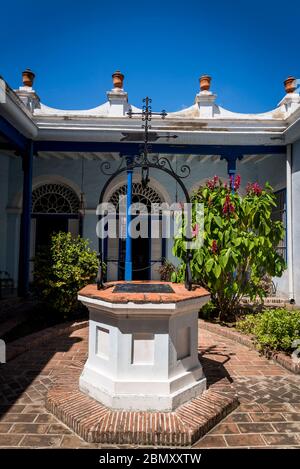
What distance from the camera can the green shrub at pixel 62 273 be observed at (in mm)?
5949

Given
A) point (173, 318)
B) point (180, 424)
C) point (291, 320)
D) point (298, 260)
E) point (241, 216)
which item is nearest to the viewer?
point (180, 424)

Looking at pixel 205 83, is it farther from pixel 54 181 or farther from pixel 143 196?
pixel 54 181

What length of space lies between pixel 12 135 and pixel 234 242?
5251 mm

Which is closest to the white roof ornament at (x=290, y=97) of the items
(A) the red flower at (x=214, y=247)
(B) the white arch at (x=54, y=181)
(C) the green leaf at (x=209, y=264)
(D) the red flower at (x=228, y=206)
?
(D) the red flower at (x=228, y=206)

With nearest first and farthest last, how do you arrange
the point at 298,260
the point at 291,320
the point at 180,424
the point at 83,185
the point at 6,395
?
the point at 180,424, the point at 6,395, the point at 291,320, the point at 298,260, the point at 83,185

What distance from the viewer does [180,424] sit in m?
→ 2.63

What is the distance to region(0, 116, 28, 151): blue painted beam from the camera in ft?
20.9

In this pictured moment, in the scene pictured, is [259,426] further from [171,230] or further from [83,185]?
[83,185]

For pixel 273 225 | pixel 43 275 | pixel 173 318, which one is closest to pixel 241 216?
pixel 273 225

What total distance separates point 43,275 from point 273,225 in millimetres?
4519

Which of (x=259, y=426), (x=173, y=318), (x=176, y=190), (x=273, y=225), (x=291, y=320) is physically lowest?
(x=259, y=426)

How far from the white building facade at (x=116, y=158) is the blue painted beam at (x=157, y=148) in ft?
0.08

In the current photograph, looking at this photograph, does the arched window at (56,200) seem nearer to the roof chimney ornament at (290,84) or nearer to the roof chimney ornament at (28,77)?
the roof chimney ornament at (28,77)

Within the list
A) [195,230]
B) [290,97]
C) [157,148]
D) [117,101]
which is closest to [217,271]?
[195,230]
